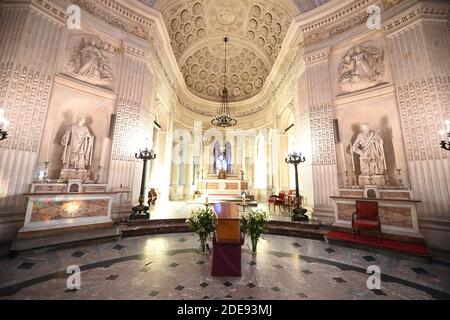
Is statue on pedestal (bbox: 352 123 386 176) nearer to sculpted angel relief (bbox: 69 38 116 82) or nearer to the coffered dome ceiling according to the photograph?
the coffered dome ceiling

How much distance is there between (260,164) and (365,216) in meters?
8.39

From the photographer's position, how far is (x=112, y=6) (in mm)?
6312

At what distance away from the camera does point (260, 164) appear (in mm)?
12859

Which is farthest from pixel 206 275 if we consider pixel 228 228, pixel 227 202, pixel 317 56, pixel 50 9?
pixel 50 9

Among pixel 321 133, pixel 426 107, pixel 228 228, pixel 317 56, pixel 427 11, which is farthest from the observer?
pixel 317 56

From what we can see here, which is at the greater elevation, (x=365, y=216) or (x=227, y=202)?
(x=227, y=202)

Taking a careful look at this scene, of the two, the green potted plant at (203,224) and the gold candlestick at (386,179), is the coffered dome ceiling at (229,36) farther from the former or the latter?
the green potted plant at (203,224)

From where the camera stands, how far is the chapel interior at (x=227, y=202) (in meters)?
2.99

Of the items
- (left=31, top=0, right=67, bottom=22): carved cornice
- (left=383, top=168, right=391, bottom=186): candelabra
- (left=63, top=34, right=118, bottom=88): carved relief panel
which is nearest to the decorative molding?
(left=31, top=0, right=67, bottom=22): carved cornice

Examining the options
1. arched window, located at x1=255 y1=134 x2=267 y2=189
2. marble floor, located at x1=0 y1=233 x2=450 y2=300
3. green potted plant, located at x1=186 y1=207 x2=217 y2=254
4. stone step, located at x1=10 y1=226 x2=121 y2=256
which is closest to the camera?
marble floor, located at x1=0 y1=233 x2=450 y2=300

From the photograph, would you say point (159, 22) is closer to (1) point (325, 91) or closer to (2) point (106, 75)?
(2) point (106, 75)

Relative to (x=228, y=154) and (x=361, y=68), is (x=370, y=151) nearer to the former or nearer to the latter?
(x=361, y=68)

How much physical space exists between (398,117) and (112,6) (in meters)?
9.92

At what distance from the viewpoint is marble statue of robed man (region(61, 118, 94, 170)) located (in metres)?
5.29
